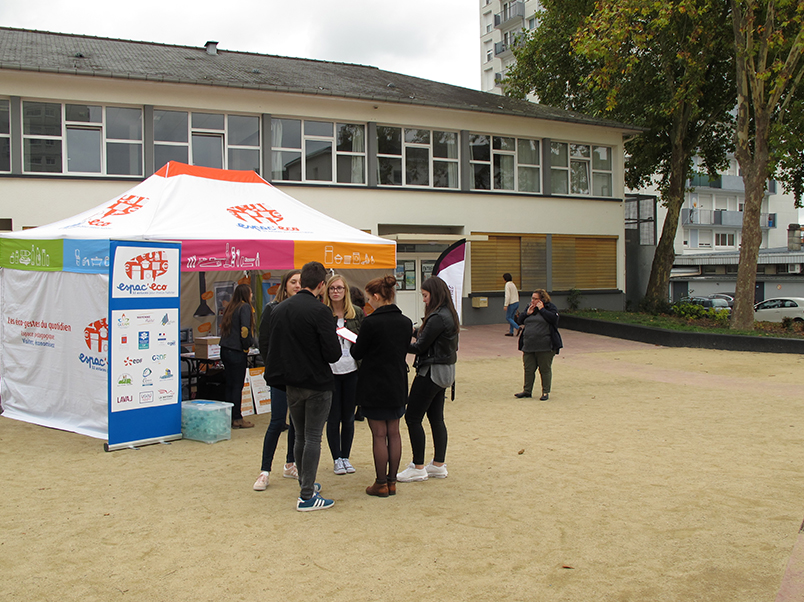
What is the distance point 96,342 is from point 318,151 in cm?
1466

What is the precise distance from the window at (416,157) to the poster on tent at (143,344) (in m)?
14.9

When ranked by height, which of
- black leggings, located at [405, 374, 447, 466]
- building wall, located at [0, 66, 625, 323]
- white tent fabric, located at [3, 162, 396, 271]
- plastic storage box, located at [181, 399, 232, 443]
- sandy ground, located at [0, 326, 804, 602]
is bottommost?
sandy ground, located at [0, 326, 804, 602]

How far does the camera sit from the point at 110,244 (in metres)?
6.87

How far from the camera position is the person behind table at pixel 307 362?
4.95 meters

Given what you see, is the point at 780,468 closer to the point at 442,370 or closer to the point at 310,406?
the point at 442,370

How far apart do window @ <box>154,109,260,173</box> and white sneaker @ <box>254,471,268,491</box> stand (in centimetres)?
1543

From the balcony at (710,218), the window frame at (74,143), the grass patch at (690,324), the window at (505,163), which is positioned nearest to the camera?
the grass patch at (690,324)

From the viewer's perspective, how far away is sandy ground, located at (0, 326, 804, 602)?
382cm

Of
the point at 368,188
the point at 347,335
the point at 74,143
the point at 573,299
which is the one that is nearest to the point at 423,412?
the point at 347,335

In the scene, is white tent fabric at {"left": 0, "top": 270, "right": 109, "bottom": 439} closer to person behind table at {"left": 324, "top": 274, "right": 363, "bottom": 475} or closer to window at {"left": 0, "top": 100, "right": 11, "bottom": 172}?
person behind table at {"left": 324, "top": 274, "right": 363, "bottom": 475}

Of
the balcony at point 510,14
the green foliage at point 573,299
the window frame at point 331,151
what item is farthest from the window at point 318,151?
the balcony at point 510,14

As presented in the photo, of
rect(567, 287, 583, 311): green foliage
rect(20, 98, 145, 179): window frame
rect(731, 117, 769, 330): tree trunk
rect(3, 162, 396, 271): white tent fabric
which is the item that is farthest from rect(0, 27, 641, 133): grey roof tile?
rect(3, 162, 396, 271): white tent fabric

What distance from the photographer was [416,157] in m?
22.5

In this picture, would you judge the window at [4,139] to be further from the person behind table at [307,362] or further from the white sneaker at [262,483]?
the person behind table at [307,362]
